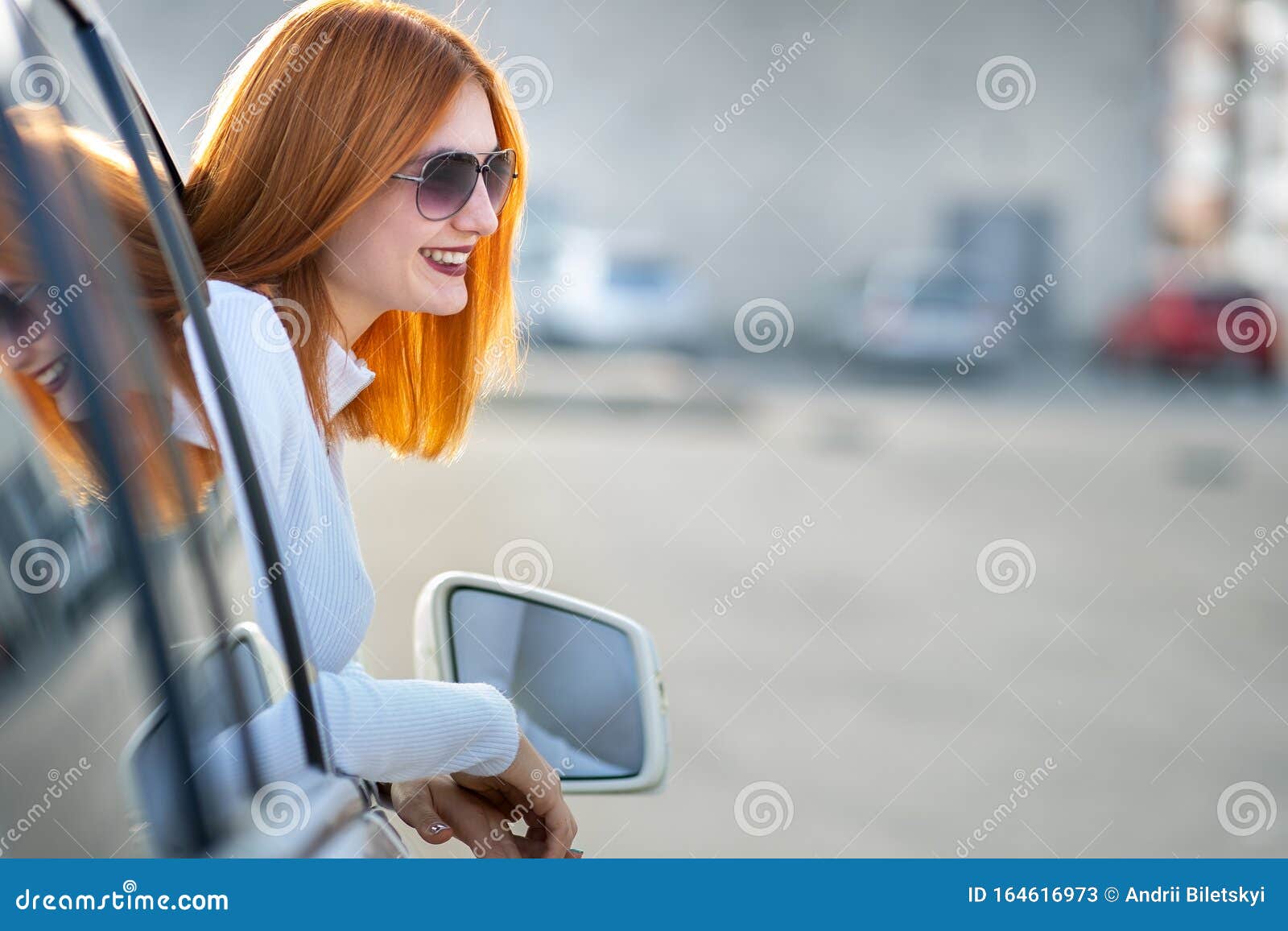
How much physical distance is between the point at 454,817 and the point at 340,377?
0.59 metres

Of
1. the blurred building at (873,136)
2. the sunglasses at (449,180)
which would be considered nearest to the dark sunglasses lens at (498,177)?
the sunglasses at (449,180)

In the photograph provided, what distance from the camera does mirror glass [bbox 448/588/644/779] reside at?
6.01 ft

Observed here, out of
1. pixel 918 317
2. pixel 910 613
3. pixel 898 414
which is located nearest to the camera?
pixel 910 613

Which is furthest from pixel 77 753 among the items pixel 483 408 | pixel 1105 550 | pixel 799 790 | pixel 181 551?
pixel 483 408

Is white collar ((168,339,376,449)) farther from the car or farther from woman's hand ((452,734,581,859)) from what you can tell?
→ woman's hand ((452,734,581,859))

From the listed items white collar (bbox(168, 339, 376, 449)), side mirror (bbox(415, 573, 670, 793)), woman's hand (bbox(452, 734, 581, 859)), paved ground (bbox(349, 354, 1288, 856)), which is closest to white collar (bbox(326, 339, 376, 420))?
white collar (bbox(168, 339, 376, 449))

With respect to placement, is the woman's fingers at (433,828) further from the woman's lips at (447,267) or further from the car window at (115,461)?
the woman's lips at (447,267)

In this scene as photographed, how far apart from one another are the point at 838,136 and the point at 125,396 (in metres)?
23.6

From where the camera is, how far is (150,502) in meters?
1.15

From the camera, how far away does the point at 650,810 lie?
4.34m

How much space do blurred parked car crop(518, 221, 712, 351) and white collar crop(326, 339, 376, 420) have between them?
17754 millimetres

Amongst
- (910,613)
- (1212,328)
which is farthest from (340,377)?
(1212,328)

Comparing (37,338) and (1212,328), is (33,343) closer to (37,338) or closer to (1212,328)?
(37,338)

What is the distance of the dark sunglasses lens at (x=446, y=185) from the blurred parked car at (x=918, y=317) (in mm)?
17599
